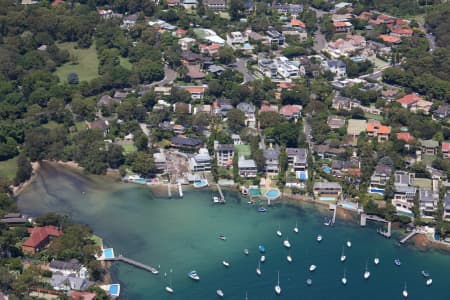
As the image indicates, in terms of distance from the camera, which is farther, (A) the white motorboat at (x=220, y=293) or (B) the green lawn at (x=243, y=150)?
(B) the green lawn at (x=243, y=150)

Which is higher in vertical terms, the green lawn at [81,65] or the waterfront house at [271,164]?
the green lawn at [81,65]

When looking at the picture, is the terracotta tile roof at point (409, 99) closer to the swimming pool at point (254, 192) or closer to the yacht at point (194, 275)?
the swimming pool at point (254, 192)

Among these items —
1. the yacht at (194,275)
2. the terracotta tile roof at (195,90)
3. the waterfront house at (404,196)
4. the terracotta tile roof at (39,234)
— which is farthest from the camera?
the terracotta tile roof at (195,90)

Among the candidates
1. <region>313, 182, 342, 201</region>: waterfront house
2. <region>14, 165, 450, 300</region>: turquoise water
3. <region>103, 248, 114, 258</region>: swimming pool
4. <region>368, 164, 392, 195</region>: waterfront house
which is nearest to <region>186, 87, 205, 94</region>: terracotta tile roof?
<region>14, 165, 450, 300</region>: turquoise water

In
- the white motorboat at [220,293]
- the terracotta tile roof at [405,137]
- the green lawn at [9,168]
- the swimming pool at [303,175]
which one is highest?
the terracotta tile roof at [405,137]

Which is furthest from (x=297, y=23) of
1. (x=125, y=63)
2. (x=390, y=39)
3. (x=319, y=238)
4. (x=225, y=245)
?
(x=225, y=245)

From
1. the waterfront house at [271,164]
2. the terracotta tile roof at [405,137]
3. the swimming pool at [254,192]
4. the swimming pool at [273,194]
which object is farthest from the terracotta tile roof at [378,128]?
the swimming pool at [254,192]
